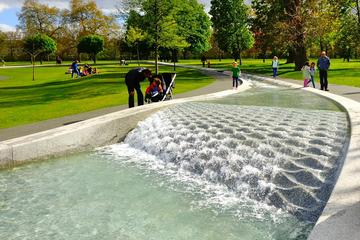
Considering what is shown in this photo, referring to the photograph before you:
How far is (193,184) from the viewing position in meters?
7.41

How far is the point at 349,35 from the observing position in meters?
39.0

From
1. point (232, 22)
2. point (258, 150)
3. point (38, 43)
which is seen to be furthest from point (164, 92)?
point (38, 43)

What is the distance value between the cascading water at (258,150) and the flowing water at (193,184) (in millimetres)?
21

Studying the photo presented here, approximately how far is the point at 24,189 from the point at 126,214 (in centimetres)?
266

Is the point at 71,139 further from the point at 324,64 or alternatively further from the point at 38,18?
the point at 38,18

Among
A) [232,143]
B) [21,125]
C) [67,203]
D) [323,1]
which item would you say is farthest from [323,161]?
[323,1]

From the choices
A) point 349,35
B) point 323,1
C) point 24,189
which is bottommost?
point 24,189

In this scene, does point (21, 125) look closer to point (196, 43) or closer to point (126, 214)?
point (126, 214)

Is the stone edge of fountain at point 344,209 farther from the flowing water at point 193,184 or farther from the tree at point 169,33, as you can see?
the tree at point 169,33

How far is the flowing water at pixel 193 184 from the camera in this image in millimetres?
5527

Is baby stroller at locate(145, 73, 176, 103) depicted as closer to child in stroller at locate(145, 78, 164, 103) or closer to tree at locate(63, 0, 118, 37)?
child in stroller at locate(145, 78, 164, 103)

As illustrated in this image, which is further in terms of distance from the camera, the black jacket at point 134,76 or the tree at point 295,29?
the tree at point 295,29

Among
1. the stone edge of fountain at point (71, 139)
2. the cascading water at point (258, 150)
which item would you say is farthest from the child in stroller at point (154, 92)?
the cascading water at point (258, 150)

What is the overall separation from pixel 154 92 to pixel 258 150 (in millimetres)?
8124
